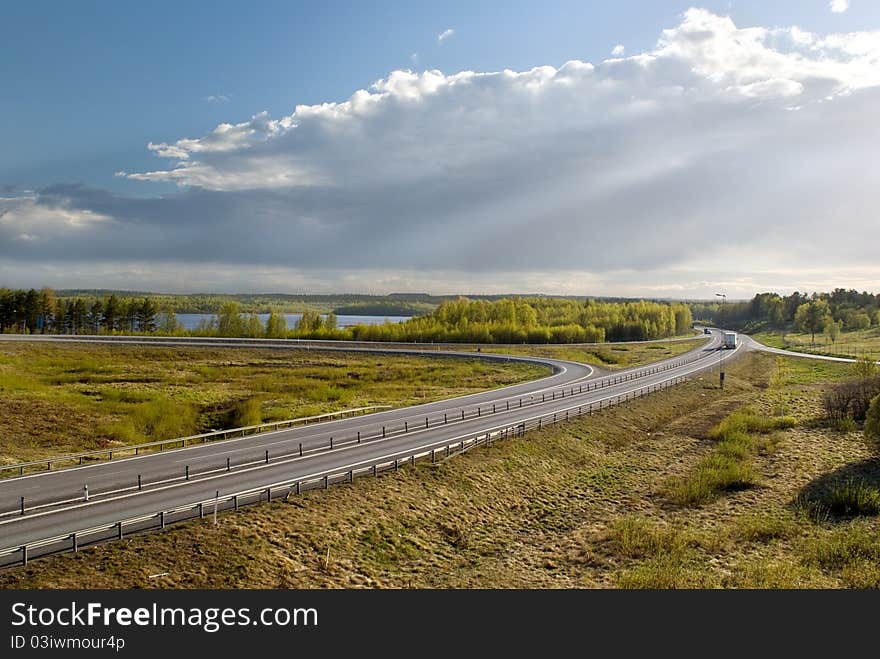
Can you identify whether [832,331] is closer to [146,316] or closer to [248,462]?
[248,462]

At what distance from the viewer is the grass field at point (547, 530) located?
19672 mm

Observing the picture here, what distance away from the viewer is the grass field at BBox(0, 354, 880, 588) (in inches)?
774

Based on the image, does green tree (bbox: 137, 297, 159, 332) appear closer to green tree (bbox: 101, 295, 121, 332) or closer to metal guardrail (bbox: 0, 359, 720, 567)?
green tree (bbox: 101, 295, 121, 332)

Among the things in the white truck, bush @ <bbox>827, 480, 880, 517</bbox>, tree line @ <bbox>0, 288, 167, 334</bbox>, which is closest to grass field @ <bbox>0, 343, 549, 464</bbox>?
bush @ <bbox>827, 480, 880, 517</bbox>

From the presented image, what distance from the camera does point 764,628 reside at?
46.4 ft

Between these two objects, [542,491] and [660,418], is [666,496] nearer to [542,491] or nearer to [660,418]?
[542,491]

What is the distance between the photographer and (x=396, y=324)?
16138 cm

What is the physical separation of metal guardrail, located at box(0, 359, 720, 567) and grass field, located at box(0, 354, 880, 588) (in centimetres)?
69

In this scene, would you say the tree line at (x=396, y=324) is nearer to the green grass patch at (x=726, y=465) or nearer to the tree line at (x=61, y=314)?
the tree line at (x=61, y=314)

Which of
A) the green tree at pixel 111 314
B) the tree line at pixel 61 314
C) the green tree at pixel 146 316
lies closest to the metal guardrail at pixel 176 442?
the tree line at pixel 61 314

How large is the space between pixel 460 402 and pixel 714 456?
22680mm

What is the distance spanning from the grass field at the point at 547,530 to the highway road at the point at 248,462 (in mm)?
2991

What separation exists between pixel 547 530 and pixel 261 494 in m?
13.8

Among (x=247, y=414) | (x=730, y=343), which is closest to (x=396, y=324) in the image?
(x=730, y=343)
